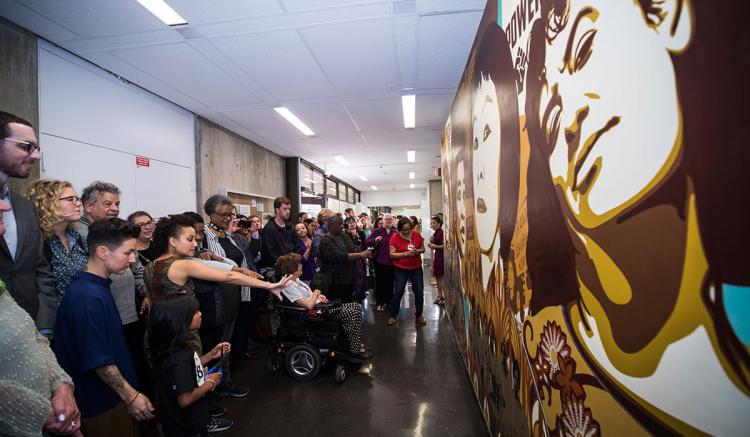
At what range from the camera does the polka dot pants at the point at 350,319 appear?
295cm

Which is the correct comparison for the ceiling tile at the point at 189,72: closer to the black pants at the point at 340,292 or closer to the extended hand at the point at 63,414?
the black pants at the point at 340,292

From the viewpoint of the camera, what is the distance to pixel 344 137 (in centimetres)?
670

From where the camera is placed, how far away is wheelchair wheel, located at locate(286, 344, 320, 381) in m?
2.95

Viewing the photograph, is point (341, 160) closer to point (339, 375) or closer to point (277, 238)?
point (277, 238)

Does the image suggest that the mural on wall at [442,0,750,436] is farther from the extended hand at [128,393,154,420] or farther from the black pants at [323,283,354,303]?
the black pants at [323,283,354,303]

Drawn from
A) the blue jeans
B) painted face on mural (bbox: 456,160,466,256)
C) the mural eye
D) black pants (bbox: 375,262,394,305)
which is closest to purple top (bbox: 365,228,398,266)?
black pants (bbox: 375,262,394,305)

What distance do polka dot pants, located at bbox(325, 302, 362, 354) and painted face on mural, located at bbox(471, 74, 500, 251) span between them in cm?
139

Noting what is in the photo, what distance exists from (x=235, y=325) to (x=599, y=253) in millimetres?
3377

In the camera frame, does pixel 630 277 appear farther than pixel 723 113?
Yes

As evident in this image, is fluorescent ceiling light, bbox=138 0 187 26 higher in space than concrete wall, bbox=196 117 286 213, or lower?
higher

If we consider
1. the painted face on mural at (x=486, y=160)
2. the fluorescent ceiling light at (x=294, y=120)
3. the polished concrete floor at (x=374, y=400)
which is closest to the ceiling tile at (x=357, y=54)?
the fluorescent ceiling light at (x=294, y=120)

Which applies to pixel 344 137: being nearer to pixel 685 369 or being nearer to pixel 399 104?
pixel 399 104

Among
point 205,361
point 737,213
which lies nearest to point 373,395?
point 205,361

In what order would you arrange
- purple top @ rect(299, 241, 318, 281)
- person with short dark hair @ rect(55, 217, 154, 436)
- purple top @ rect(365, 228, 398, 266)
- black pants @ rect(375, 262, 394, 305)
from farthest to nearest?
black pants @ rect(375, 262, 394, 305), purple top @ rect(365, 228, 398, 266), purple top @ rect(299, 241, 318, 281), person with short dark hair @ rect(55, 217, 154, 436)
